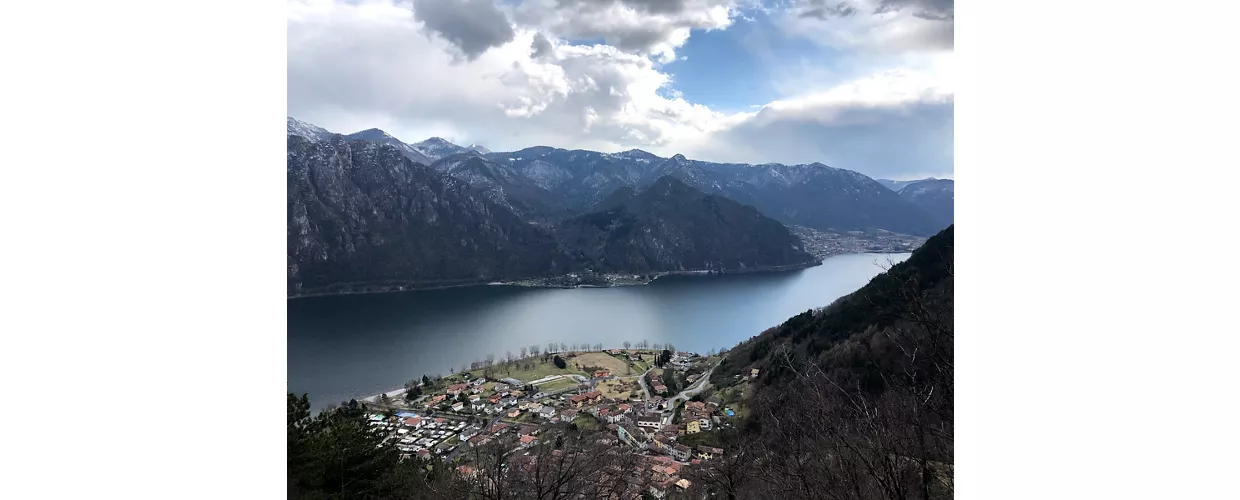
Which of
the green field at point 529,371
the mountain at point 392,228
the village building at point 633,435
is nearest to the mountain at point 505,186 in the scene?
the mountain at point 392,228

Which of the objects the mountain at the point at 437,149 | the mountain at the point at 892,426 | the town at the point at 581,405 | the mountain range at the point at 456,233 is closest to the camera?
the mountain at the point at 892,426

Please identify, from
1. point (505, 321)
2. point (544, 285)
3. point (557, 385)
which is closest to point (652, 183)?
point (544, 285)

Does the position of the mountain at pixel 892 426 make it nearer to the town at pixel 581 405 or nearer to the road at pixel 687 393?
the town at pixel 581 405

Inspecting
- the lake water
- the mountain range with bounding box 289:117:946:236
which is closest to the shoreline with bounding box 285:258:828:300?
the lake water

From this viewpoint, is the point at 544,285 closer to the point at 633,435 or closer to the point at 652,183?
the point at 633,435

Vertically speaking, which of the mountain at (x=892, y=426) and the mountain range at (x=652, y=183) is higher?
the mountain range at (x=652, y=183)
